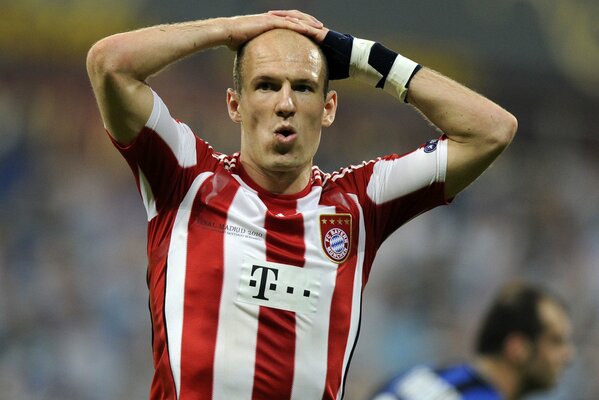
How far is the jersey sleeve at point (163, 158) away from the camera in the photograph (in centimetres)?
307

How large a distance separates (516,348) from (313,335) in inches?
78.9

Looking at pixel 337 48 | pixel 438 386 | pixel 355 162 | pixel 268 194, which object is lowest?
pixel 438 386

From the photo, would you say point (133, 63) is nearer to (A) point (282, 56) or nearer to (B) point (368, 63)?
(A) point (282, 56)

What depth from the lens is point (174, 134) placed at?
3137 mm

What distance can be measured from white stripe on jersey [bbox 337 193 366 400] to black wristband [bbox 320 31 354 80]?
440mm

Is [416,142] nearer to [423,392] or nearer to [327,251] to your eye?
[423,392]

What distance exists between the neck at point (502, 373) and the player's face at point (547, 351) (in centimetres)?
10

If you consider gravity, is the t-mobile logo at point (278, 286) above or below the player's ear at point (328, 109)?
below

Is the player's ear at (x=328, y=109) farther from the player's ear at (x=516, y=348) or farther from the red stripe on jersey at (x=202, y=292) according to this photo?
the player's ear at (x=516, y=348)

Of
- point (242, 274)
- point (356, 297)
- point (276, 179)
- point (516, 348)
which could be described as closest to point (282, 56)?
point (276, 179)

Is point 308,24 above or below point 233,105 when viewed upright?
above

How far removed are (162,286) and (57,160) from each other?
5169 mm

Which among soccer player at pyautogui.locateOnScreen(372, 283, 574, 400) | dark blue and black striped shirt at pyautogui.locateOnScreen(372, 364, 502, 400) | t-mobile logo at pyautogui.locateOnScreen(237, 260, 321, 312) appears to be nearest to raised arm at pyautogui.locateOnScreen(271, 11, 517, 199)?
t-mobile logo at pyautogui.locateOnScreen(237, 260, 321, 312)


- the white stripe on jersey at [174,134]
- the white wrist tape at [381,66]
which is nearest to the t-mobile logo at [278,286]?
the white stripe on jersey at [174,134]
